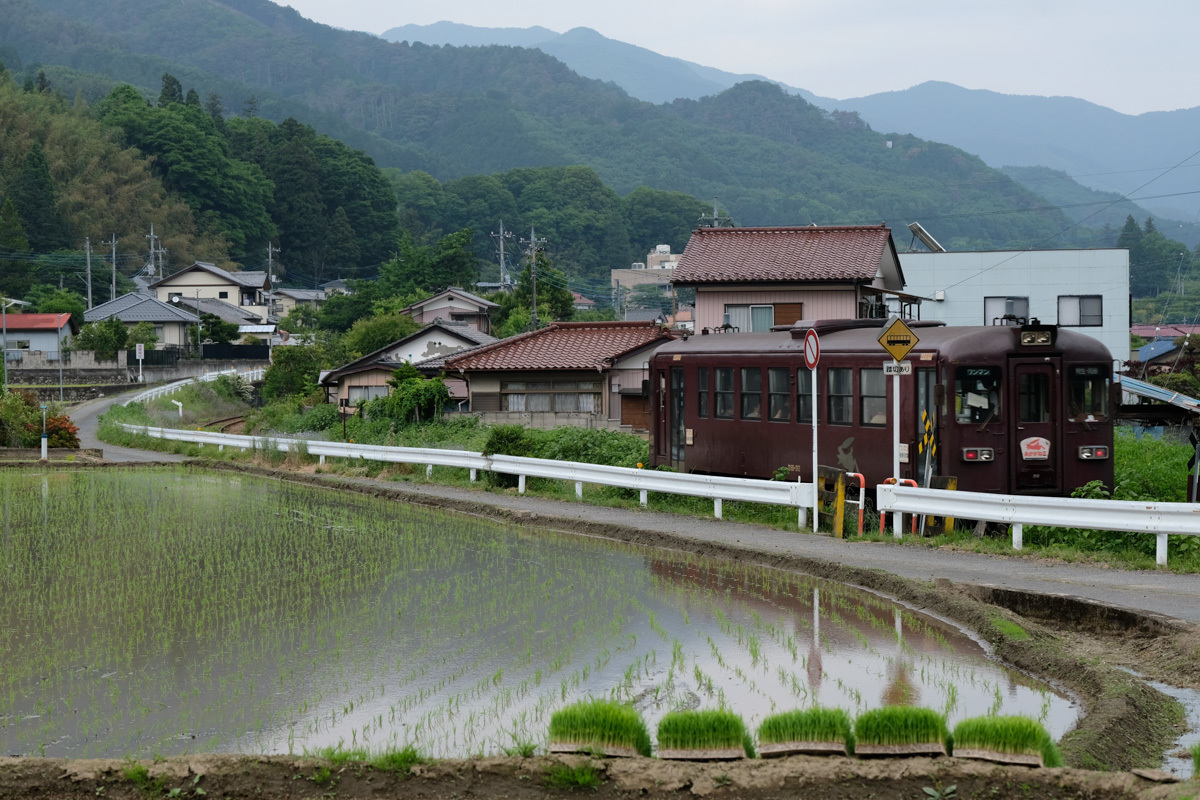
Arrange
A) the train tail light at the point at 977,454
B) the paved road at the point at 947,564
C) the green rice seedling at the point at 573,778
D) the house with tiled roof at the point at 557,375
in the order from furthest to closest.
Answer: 1. the house with tiled roof at the point at 557,375
2. the train tail light at the point at 977,454
3. the paved road at the point at 947,564
4. the green rice seedling at the point at 573,778

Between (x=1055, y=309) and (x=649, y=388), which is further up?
(x=1055, y=309)

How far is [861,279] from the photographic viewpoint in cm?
2884

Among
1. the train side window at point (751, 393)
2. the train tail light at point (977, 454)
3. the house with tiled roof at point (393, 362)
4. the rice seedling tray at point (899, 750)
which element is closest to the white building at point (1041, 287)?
the house with tiled roof at point (393, 362)

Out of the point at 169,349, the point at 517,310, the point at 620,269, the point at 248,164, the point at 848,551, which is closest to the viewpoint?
the point at 848,551

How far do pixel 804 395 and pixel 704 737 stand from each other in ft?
38.5

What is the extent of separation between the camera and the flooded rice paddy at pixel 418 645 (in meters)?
7.24

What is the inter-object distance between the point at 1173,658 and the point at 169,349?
6722 cm

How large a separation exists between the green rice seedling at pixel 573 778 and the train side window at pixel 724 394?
13.5 m

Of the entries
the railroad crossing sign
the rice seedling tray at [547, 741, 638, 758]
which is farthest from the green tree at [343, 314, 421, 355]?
the rice seedling tray at [547, 741, 638, 758]

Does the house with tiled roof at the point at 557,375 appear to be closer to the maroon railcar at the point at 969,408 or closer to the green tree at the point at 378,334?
the maroon railcar at the point at 969,408

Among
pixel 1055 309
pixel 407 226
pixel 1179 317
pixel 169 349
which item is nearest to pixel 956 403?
pixel 1055 309

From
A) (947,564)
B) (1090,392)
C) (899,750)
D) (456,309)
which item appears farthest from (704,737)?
(456,309)

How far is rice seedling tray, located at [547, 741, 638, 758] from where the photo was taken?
6.22 meters

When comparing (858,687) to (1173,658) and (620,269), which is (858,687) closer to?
(1173,658)
